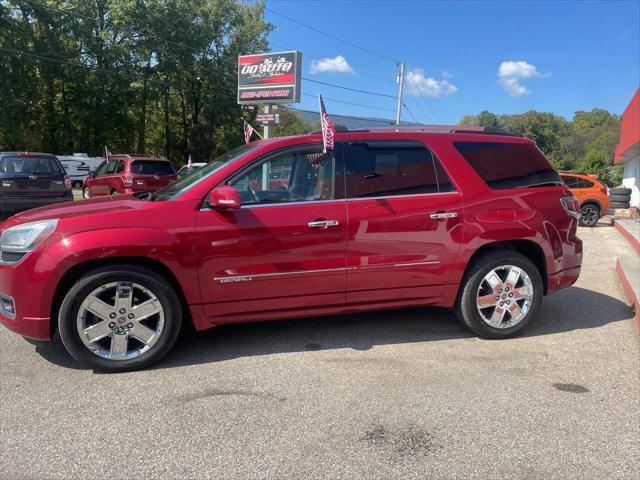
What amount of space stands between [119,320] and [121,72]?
3634 centimetres

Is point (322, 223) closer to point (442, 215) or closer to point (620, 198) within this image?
point (442, 215)

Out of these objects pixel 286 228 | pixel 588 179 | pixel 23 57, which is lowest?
pixel 286 228

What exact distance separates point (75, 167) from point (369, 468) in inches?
1332

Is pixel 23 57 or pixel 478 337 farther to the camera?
pixel 23 57

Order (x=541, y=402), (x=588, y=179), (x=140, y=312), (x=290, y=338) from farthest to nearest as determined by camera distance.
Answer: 1. (x=588, y=179)
2. (x=290, y=338)
3. (x=140, y=312)
4. (x=541, y=402)

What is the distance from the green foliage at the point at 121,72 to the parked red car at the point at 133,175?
20.9 meters

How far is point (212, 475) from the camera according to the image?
99.0 inches

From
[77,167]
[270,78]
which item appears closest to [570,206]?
[270,78]

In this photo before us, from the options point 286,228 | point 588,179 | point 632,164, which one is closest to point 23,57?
point 588,179

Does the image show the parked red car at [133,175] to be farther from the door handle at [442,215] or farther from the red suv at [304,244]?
the door handle at [442,215]

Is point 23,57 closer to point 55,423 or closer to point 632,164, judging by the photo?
point 55,423

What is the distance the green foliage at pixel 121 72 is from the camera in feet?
104

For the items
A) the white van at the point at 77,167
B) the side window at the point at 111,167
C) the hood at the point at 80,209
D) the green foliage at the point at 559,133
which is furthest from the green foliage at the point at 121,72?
the green foliage at the point at 559,133

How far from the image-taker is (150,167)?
14.6 meters
